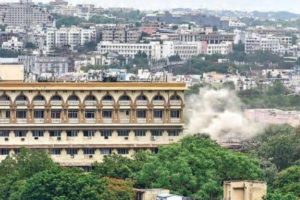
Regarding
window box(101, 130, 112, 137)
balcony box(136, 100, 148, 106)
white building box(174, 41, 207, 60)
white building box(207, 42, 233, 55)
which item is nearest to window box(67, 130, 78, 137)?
window box(101, 130, 112, 137)

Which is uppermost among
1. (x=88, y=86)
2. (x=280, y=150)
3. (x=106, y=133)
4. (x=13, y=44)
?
(x=88, y=86)

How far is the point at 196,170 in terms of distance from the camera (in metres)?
49.5

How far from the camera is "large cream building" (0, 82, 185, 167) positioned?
58062 millimetres

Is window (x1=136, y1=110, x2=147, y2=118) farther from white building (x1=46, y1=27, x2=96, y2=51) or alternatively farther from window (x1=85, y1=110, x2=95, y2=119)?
white building (x1=46, y1=27, x2=96, y2=51)

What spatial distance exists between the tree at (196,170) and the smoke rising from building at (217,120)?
10883 millimetres

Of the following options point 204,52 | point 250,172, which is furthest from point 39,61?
point 250,172

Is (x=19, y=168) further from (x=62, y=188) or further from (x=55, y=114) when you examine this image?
(x=55, y=114)

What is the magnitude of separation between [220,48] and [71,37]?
1255cm

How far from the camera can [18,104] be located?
191 ft

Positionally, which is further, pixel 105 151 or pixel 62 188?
pixel 105 151

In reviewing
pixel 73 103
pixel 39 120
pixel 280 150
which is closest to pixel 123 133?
pixel 73 103

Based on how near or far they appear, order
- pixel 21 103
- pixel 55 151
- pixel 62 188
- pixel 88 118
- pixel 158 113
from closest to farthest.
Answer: pixel 62 188, pixel 21 103, pixel 55 151, pixel 88 118, pixel 158 113

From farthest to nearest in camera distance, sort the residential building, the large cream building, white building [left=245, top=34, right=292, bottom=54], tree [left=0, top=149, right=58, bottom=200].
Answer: white building [left=245, top=34, right=292, bottom=54]
the large cream building
tree [left=0, top=149, right=58, bottom=200]
the residential building

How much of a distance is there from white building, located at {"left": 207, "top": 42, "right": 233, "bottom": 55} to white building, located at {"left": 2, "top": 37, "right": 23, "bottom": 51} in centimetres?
1536
